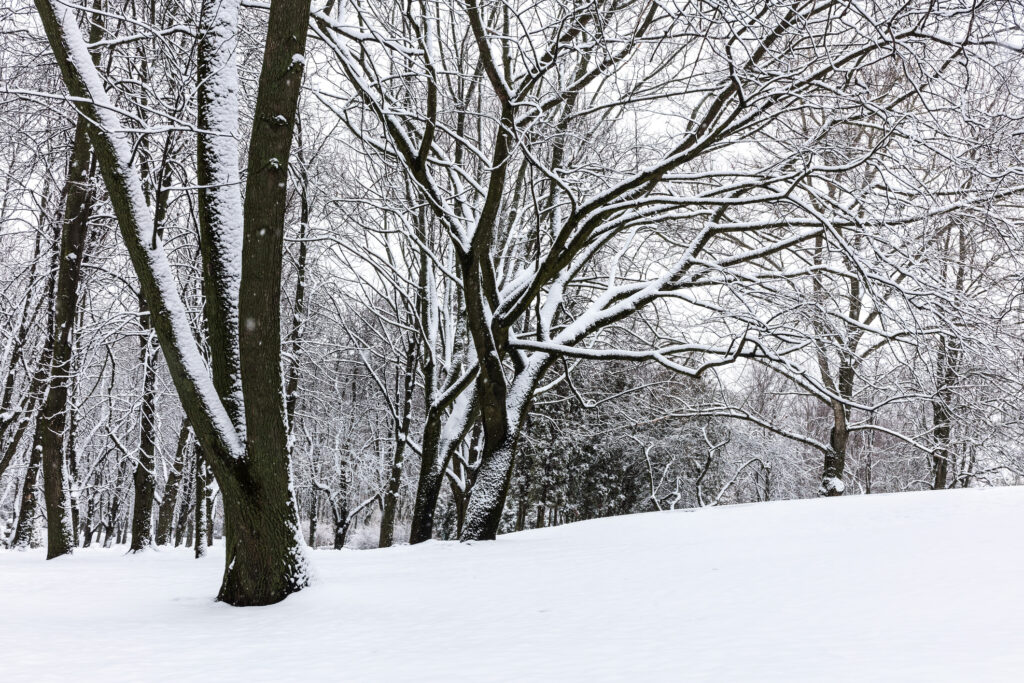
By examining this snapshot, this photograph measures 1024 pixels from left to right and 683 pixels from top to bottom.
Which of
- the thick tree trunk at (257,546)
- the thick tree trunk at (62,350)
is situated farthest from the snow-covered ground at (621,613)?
the thick tree trunk at (62,350)

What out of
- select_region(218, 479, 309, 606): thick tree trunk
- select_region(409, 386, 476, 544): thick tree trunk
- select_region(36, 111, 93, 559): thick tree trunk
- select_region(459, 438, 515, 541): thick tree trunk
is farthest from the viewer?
select_region(409, 386, 476, 544): thick tree trunk

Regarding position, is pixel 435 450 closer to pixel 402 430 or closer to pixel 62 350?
pixel 402 430

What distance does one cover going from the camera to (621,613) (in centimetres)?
391

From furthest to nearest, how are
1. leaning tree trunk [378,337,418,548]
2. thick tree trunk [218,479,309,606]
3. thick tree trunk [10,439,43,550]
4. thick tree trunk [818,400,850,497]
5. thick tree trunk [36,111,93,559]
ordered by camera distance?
leaning tree trunk [378,337,418,548] → thick tree trunk [818,400,850,497] → thick tree trunk [10,439,43,550] → thick tree trunk [36,111,93,559] → thick tree trunk [218,479,309,606]

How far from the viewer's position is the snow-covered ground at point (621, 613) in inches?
110

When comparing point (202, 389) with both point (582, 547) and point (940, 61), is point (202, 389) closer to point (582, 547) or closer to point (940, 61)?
point (582, 547)

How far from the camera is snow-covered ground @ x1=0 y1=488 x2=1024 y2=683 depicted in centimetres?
279

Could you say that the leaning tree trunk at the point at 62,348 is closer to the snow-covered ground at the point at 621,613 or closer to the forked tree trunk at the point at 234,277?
the snow-covered ground at the point at 621,613

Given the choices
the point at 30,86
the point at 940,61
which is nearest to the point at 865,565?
the point at 940,61

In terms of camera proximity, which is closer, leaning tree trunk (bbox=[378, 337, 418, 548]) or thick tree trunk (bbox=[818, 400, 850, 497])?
thick tree trunk (bbox=[818, 400, 850, 497])

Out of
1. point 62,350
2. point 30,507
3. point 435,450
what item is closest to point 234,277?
point 435,450

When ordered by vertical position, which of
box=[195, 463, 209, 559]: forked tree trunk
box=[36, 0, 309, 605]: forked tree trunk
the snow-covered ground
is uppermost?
box=[36, 0, 309, 605]: forked tree trunk

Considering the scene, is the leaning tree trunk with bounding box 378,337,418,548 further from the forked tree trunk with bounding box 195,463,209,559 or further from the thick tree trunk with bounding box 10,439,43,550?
the thick tree trunk with bounding box 10,439,43,550

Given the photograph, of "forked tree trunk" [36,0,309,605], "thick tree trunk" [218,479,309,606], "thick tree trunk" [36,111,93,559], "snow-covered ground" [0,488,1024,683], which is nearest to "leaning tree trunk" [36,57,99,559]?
"thick tree trunk" [36,111,93,559]
